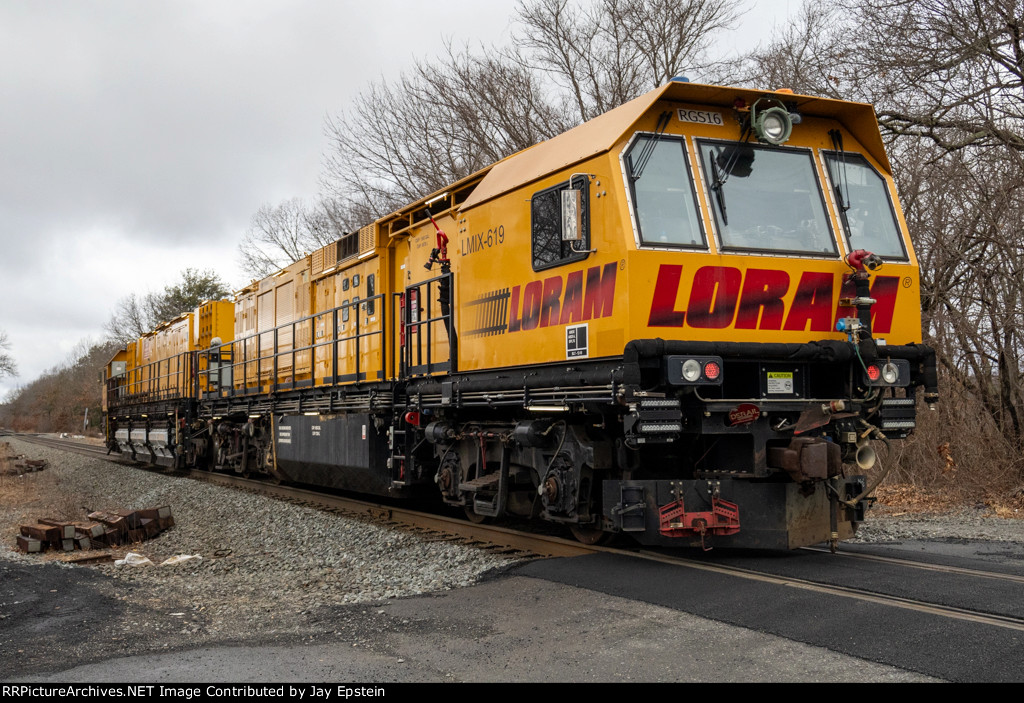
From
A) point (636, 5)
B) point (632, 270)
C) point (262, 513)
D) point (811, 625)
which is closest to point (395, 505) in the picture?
point (262, 513)

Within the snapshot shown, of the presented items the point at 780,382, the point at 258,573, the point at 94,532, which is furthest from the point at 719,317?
the point at 94,532

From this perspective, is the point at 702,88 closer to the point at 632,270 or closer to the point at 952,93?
the point at 632,270

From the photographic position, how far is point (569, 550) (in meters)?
7.91

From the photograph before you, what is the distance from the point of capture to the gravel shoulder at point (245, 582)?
564 centimetres

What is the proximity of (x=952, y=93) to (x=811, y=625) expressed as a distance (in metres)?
10.9

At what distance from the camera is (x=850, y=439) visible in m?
6.74

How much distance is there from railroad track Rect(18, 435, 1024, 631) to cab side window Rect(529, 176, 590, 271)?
2.58 metres

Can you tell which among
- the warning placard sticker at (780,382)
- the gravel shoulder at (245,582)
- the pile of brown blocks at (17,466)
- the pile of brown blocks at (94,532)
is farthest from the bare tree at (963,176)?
the pile of brown blocks at (17,466)

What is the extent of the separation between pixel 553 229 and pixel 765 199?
5.69 ft

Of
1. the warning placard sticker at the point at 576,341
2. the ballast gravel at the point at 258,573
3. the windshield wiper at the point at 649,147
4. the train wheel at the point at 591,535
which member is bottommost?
the ballast gravel at the point at 258,573

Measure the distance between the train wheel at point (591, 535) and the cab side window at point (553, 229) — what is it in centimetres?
244

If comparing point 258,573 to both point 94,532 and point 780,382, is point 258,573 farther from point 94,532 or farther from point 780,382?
point 780,382

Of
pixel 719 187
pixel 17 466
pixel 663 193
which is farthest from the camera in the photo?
pixel 17 466

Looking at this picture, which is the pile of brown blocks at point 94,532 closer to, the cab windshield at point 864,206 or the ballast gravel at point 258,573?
the ballast gravel at point 258,573
